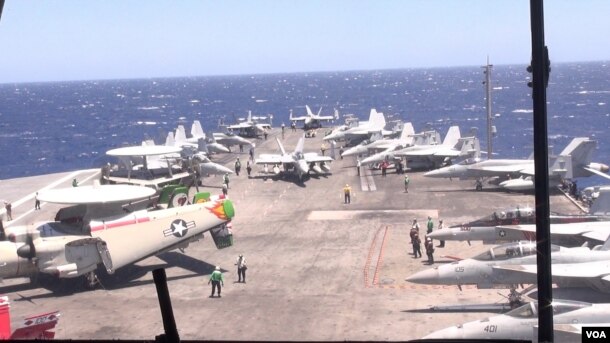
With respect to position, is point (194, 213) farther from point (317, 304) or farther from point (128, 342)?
point (128, 342)

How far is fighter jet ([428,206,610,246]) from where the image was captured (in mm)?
28766

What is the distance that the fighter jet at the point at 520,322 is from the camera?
19.4 metres

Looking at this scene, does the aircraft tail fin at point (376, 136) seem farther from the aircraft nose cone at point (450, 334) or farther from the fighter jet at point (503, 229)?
the aircraft nose cone at point (450, 334)

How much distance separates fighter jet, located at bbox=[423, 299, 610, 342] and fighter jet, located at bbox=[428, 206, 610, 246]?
859 cm

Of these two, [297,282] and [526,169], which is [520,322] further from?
[526,169]

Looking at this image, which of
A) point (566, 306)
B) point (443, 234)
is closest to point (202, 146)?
point (443, 234)

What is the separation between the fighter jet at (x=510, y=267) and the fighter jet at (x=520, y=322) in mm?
2988

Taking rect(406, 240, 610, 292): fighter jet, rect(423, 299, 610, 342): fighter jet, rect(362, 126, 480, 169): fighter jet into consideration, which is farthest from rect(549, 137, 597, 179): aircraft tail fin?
rect(423, 299, 610, 342): fighter jet

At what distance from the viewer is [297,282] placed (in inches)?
1117

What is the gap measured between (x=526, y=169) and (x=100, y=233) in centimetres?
3098

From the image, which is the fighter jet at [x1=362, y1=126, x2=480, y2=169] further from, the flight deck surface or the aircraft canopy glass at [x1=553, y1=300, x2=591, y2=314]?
the aircraft canopy glass at [x1=553, y1=300, x2=591, y2=314]

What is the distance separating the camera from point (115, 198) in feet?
95.6

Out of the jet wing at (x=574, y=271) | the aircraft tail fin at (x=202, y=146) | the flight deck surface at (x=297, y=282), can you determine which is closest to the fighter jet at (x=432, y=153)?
the flight deck surface at (x=297, y=282)
